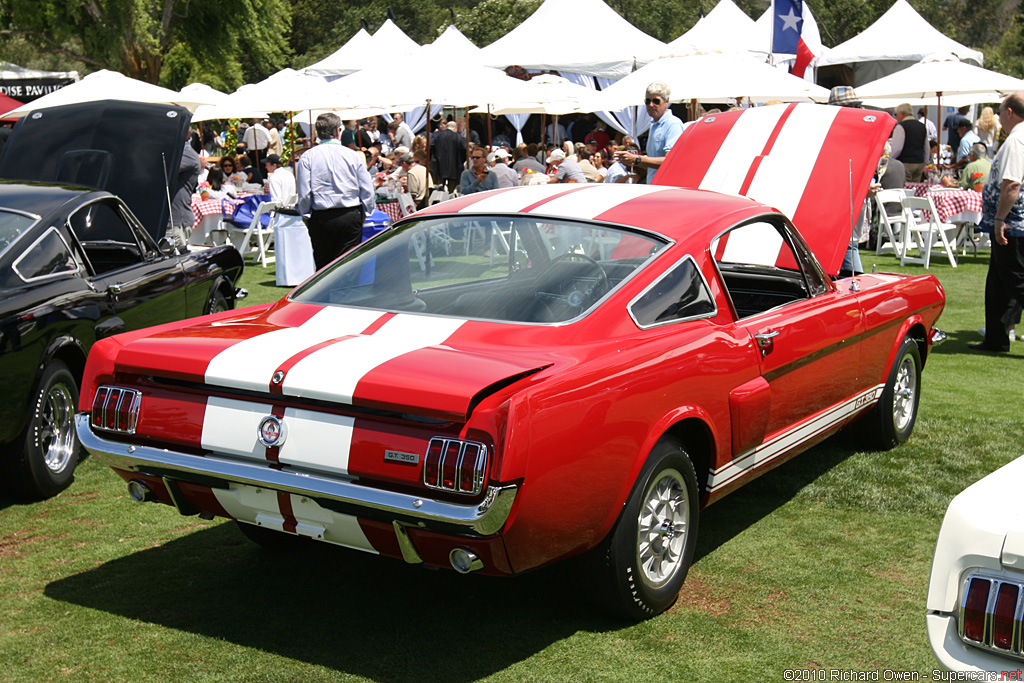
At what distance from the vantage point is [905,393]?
6.21 meters

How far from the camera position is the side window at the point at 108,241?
6.90 meters

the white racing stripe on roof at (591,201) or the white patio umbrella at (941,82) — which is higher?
the white patio umbrella at (941,82)

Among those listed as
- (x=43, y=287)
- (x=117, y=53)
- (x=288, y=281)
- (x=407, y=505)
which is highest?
(x=117, y=53)

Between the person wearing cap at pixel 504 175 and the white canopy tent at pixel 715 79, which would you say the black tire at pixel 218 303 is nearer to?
the person wearing cap at pixel 504 175

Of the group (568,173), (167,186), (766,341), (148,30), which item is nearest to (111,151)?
(167,186)

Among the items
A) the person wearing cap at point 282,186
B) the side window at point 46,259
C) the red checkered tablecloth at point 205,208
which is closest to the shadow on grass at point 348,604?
the side window at point 46,259

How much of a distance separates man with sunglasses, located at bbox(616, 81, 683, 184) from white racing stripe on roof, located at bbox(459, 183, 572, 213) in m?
4.60

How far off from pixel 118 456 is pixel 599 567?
1.78 meters

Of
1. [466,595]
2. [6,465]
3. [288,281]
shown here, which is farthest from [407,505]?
[288,281]

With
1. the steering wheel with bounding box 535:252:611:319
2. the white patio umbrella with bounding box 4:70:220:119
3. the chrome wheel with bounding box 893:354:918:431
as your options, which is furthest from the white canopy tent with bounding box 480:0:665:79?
the steering wheel with bounding box 535:252:611:319

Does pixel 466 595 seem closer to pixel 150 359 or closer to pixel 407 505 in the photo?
pixel 407 505

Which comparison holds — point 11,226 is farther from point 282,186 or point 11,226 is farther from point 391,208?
point 391,208

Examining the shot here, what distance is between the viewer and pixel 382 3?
6044 cm

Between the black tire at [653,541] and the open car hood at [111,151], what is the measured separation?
18.4 ft
